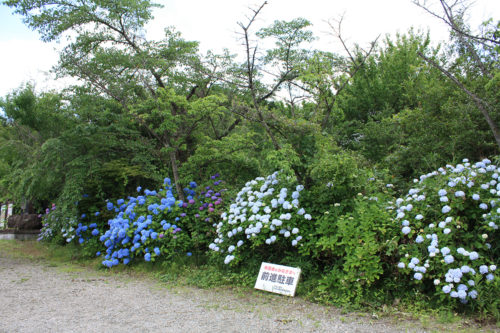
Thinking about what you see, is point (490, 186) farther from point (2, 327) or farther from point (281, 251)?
point (2, 327)

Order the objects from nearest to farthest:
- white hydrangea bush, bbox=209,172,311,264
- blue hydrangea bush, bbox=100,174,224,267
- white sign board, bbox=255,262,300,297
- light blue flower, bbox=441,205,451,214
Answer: light blue flower, bbox=441,205,451,214, white sign board, bbox=255,262,300,297, white hydrangea bush, bbox=209,172,311,264, blue hydrangea bush, bbox=100,174,224,267

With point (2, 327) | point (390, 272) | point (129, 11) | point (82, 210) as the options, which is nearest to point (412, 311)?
point (390, 272)

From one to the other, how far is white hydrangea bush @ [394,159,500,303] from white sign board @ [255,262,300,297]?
1.05 metres

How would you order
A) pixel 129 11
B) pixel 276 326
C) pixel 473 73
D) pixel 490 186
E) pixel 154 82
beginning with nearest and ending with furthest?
pixel 276 326, pixel 490 186, pixel 473 73, pixel 129 11, pixel 154 82

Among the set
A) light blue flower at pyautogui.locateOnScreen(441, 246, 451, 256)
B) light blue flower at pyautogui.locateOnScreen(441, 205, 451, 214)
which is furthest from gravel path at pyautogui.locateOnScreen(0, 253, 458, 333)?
light blue flower at pyautogui.locateOnScreen(441, 205, 451, 214)

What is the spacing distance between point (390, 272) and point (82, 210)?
17.3 ft

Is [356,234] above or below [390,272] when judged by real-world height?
above

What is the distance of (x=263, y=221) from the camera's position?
3.85 meters

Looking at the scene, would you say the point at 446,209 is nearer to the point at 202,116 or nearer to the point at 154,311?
the point at 154,311

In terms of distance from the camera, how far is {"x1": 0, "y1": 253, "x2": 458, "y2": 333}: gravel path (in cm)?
278

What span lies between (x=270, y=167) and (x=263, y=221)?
80 cm

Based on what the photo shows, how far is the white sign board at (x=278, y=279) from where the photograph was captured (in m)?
3.55

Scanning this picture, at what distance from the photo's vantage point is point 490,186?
325cm

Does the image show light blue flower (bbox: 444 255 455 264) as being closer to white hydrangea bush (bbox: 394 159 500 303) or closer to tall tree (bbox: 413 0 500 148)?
white hydrangea bush (bbox: 394 159 500 303)
